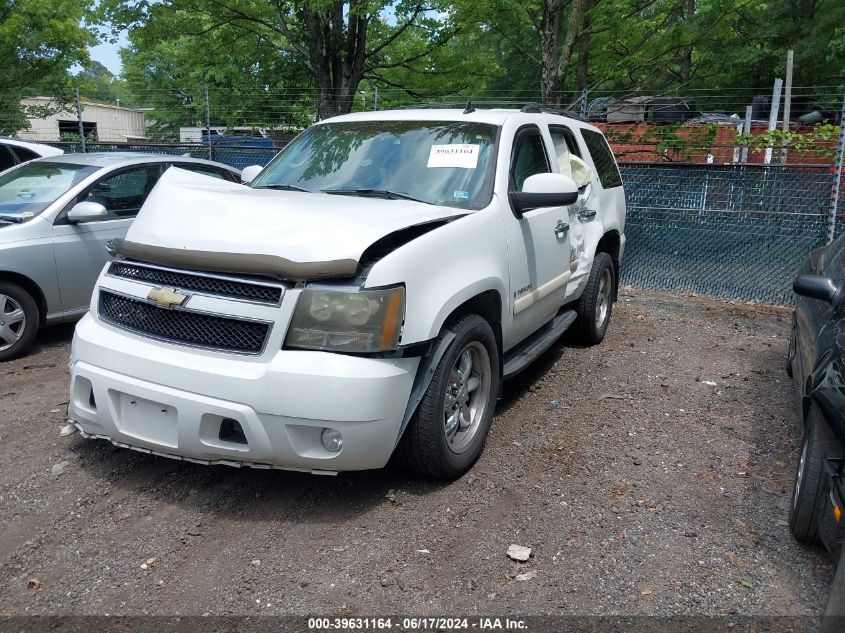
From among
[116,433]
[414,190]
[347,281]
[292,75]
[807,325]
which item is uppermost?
[292,75]

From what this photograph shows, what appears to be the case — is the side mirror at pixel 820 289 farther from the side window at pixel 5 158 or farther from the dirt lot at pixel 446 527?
the side window at pixel 5 158

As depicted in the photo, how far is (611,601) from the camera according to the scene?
9.37ft

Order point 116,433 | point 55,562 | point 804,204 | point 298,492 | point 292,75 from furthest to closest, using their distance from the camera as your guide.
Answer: point 292,75
point 804,204
point 298,492
point 116,433
point 55,562

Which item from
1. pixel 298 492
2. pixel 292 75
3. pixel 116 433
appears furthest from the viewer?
pixel 292 75

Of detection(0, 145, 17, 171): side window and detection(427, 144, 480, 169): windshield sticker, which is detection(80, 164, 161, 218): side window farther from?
detection(427, 144, 480, 169): windshield sticker

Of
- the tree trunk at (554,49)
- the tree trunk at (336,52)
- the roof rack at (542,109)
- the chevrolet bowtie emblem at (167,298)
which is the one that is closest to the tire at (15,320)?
the chevrolet bowtie emblem at (167,298)

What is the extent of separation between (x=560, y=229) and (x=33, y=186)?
15.6ft

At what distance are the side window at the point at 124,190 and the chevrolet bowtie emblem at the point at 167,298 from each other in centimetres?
348

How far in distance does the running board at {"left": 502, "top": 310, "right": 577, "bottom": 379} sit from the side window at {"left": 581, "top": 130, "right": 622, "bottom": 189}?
55.6 inches

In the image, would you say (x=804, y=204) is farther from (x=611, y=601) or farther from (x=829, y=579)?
(x=611, y=601)

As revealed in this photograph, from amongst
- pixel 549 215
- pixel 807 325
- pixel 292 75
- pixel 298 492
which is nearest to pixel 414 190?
pixel 549 215

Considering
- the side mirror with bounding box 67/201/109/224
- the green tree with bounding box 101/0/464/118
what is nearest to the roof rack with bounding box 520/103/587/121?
the side mirror with bounding box 67/201/109/224

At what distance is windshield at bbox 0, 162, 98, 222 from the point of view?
238 inches

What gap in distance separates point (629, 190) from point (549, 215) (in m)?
4.76
